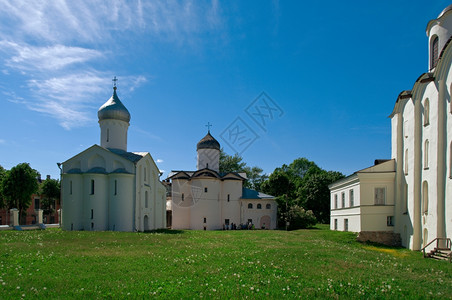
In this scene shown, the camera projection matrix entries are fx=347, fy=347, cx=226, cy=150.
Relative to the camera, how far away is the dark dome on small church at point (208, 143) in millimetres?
50844

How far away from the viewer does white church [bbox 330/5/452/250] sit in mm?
18672

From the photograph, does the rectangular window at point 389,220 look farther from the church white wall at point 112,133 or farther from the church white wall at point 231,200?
the church white wall at point 112,133

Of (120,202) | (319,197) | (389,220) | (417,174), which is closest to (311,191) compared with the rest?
(319,197)

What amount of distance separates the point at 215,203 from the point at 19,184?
2340 centimetres

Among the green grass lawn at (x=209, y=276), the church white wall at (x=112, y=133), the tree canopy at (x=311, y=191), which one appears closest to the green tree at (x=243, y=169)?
the tree canopy at (x=311, y=191)

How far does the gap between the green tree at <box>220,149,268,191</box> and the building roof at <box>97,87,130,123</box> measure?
35.4 meters

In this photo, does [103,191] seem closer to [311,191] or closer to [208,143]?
[208,143]

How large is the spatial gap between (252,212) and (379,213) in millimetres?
22525

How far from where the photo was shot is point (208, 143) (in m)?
51.0

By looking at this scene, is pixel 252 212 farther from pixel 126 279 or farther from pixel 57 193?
pixel 126 279

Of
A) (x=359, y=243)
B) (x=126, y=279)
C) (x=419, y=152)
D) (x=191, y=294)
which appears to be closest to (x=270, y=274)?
(x=191, y=294)

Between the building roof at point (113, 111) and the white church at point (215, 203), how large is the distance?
536 inches

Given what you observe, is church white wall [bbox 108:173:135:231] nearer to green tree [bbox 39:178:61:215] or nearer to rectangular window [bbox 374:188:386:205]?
rectangular window [bbox 374:188:386:205]

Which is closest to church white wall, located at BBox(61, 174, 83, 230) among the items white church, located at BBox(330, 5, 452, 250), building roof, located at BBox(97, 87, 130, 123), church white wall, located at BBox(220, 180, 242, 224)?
building roof, located at BBox(97, 87, 130, 123)
